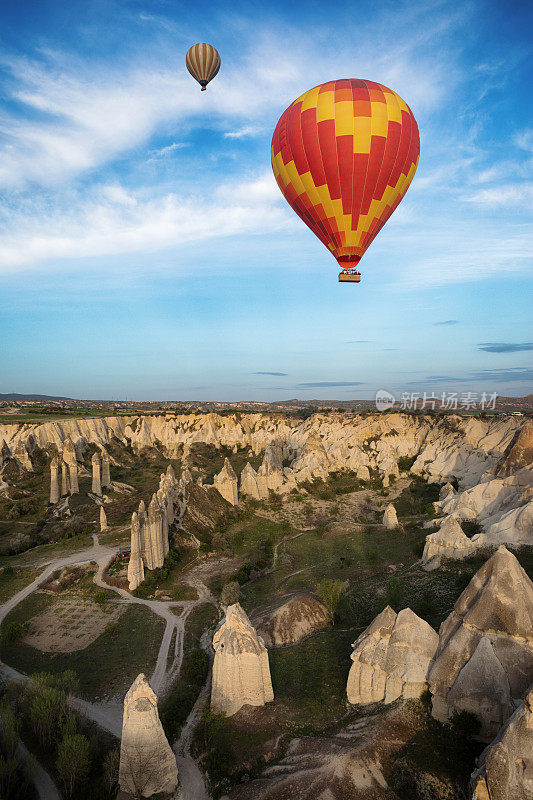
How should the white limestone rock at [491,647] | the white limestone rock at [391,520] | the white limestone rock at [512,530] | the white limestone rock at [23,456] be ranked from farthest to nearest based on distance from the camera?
the white limestone rock at [23,456]
the white limestone rock at [391,520]
the white limestone rock at [512,530]
the white limestone rock at [491,647]

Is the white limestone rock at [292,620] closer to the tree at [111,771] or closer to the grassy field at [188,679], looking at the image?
the grassy field at [188,679]

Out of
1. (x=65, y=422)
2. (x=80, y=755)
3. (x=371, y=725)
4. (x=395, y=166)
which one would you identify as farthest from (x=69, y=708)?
(x=65, y=422)

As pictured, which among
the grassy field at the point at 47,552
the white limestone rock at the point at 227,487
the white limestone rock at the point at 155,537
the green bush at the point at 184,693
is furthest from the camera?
the white limestone rock at the point at 227,487

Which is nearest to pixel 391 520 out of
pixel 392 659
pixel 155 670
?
pixel 392 659

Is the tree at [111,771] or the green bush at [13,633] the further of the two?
the green bush at [13,633]

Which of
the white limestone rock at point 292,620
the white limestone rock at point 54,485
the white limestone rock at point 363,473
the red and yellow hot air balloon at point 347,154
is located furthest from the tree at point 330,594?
the white limestone rock at point 54,485

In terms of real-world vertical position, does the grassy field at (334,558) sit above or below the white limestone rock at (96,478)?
below

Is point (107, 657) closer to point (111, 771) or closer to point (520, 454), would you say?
point (111, 771)

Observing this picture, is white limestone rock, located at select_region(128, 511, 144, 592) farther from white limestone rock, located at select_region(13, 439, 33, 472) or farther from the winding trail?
white limestone rock, located at select_region(13, 439, 33, 472)
